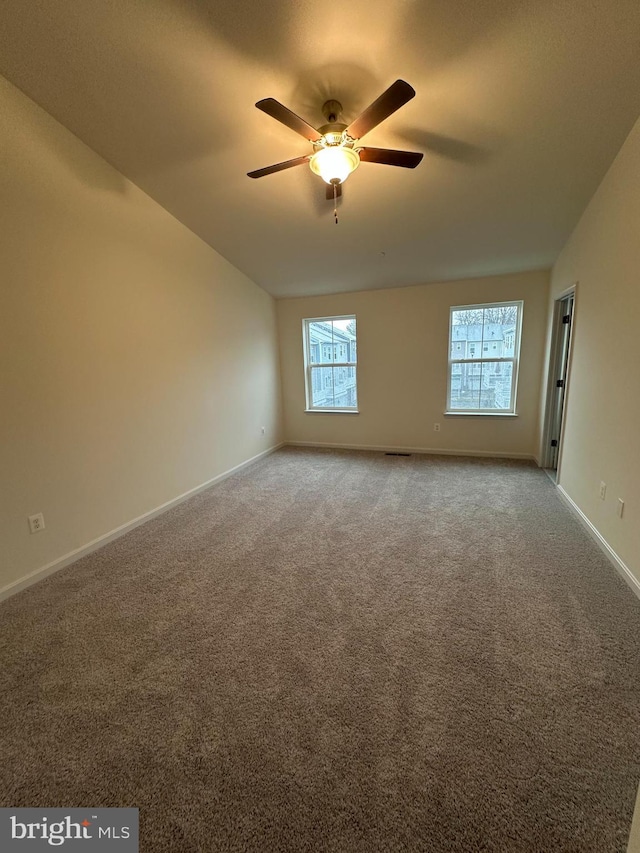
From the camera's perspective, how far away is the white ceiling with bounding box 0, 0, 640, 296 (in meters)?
1.63

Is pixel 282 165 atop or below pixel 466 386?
atop

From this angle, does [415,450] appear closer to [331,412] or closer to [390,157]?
[331,412]

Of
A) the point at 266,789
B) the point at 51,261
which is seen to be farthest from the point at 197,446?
the point at 266,789

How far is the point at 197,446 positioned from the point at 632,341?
12.3 ft

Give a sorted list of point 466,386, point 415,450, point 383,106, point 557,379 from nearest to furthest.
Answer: point 383,106 → point 557,379 → point 466,386 → point 415,450

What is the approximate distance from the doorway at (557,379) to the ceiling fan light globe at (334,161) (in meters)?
2.71

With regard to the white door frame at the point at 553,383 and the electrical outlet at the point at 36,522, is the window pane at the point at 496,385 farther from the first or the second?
the electrical outlet at the point at 36,522

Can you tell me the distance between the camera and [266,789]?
1.08 metres

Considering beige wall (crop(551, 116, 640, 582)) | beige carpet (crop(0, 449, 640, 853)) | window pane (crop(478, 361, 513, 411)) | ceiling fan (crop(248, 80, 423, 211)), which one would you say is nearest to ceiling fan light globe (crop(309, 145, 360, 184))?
ceiling fan (crop(248, 80, 423, 211))

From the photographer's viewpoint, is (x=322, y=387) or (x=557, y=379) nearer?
(x=557, y=379)

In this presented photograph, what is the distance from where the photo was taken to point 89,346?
251 cm

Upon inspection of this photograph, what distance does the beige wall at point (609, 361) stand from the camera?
6.63ft

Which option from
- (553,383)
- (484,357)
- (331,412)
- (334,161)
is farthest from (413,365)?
(334,161)

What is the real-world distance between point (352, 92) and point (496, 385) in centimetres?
360
